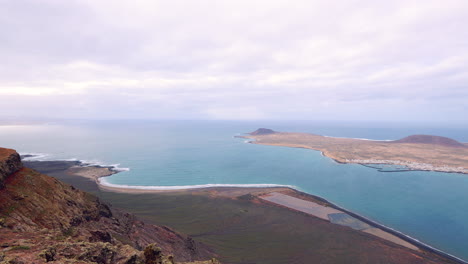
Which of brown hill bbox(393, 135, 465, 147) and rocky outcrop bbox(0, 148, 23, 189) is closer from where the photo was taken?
rocky outcrop bbox(0, 148, 23, 189)

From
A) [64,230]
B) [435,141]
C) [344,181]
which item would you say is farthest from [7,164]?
[435,141]

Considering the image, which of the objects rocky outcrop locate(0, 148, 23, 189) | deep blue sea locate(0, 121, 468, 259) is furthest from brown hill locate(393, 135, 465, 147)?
rocky outcrop locate(0, 148, 23, 189)

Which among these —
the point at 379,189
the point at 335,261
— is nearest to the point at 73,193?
the point at 335,261

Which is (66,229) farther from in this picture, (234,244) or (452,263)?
(452,263)

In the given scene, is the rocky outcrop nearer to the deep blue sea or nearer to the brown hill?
the deep blue sea

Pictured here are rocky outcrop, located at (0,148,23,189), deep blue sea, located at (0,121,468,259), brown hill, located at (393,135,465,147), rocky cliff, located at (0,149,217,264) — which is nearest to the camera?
rocky cliff, located at (0,149,217,264)

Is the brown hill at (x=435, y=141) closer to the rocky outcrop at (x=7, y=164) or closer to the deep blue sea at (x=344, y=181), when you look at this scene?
the deep blue sea at (x=344, y=181)

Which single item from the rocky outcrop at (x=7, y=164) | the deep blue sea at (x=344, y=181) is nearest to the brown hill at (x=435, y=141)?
the deep blue sea at (x=344, y=181)
